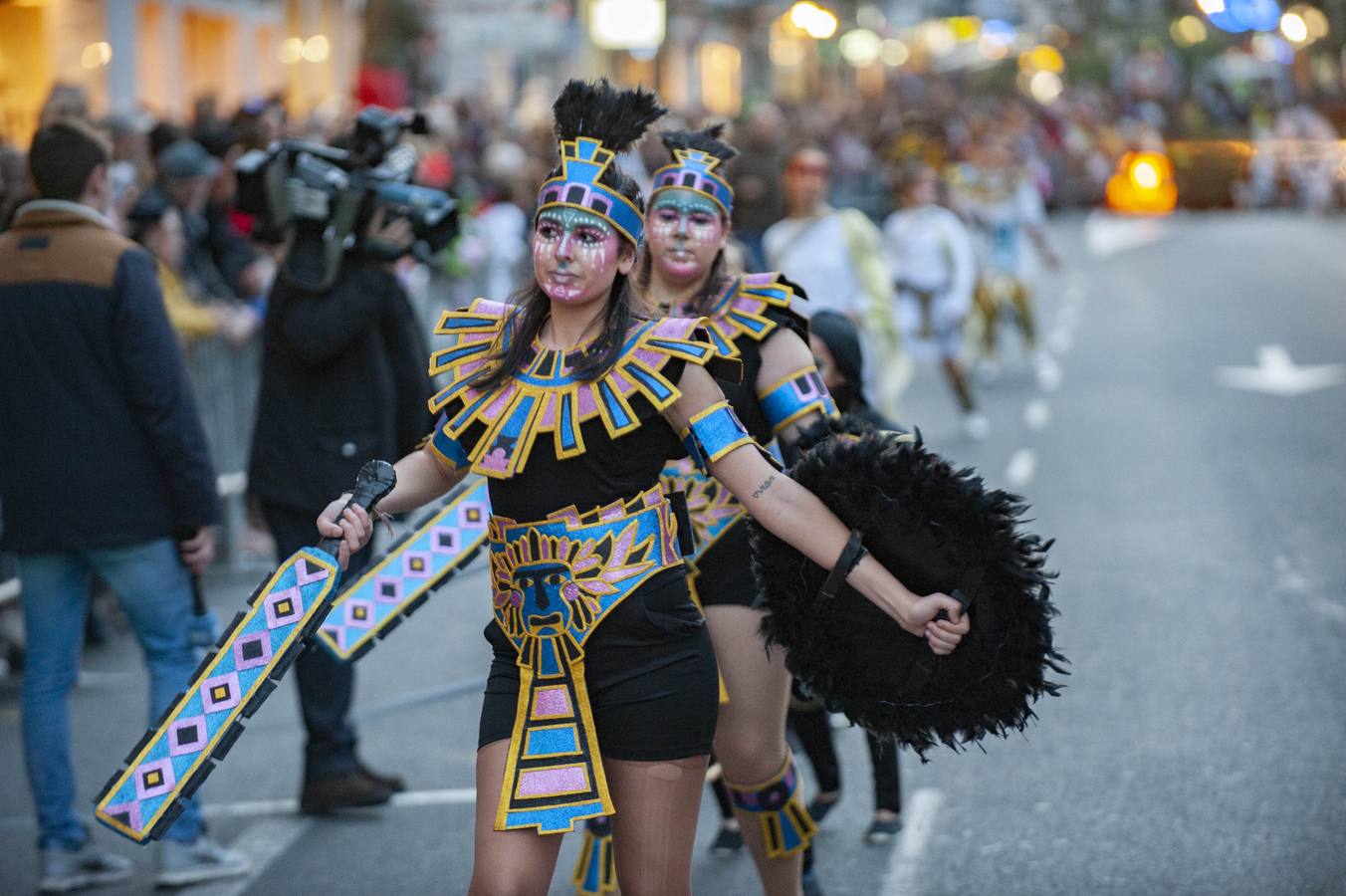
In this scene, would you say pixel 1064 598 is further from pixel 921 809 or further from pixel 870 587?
pixel 870 587

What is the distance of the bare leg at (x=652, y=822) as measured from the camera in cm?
384

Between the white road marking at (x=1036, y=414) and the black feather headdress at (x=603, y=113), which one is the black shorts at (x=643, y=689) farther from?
the white road marking at (x=1036, y=414)

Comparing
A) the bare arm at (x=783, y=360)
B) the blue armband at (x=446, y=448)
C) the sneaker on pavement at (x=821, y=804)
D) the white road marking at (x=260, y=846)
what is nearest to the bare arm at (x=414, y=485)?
the blue armband at (x=446, y=448)

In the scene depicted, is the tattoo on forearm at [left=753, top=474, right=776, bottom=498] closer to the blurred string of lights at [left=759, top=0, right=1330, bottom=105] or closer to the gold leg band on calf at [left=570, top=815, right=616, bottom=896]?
the gold leg band on calf at [left=570, top=815, right=616, bottom=896]

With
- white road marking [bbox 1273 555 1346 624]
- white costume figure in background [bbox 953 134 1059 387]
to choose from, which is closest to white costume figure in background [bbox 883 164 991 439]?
white costume figure in background [bbox 953 134 1059 387]

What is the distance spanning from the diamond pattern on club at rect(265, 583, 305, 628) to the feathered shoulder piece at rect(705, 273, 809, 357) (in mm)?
1394

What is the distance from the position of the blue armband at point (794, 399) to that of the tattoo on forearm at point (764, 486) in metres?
0.96

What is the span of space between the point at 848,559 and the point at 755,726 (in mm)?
931

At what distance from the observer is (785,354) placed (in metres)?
4.93

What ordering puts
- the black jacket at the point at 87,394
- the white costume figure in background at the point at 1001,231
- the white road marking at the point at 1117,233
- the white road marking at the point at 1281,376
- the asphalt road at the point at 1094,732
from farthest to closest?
1. the white road marking at the point at 1117,233
2. the white costume figure in background at the point at 1001,231
3. the white road marking at the point at 1281,376
4. the asphalt road at the point at 1094,732
5. the black jacket at the point at 87,394

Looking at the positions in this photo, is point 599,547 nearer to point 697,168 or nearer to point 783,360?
point 783,360

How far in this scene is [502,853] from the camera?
3.74 m

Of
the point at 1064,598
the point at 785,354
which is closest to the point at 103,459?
the point at 785,354

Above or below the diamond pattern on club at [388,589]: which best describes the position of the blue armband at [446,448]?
above
